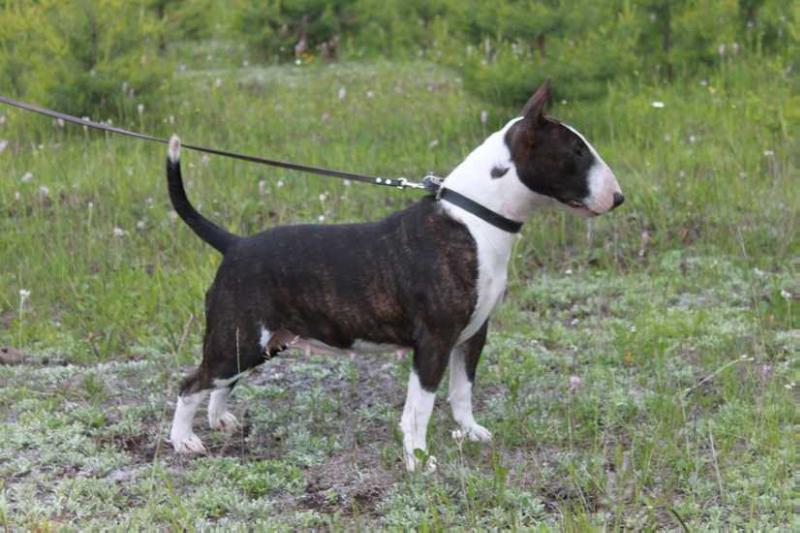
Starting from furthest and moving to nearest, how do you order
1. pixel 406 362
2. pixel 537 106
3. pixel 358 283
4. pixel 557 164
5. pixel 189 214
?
pixel 406 362, pixel 189 214, pixel 358 283, pixel 557 164, pixel 537 106

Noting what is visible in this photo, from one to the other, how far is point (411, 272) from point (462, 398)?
0.71 meters

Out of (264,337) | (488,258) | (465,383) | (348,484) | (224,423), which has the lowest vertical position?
(224,423)

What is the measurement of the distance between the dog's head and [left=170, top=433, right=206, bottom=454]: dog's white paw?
166 centimetres

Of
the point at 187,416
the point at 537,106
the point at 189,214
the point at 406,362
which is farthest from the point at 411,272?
the point at 406,362

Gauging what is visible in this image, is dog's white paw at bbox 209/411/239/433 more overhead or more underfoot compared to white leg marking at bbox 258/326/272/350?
more underfoot

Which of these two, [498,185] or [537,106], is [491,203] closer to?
[498,185]

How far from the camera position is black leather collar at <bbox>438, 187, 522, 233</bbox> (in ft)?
14.4

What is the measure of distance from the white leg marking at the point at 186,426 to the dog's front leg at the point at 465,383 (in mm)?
1044

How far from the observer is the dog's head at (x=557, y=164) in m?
4.34

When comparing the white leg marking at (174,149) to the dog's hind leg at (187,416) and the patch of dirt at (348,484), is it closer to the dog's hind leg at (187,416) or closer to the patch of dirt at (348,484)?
the dog's hind leg at (187,416)

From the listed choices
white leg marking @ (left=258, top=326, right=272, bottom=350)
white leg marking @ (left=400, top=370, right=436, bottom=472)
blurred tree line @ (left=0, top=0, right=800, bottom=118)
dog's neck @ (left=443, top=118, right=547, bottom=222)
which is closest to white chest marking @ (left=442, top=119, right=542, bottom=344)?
dog's neck @ (left=443, top=118, right=547, bottom=222)

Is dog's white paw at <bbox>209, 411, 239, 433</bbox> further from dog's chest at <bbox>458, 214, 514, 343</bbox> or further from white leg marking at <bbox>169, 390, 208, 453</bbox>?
dog's chest at <bbox>458, 214, 514, 343</bbox>

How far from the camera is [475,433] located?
16.0 ft

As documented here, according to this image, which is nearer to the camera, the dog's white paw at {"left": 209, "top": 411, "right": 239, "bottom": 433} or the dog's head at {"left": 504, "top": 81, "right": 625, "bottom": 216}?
the dog's head at {"left": 504, "top": 81, "right": 625, "bottom": 216}
